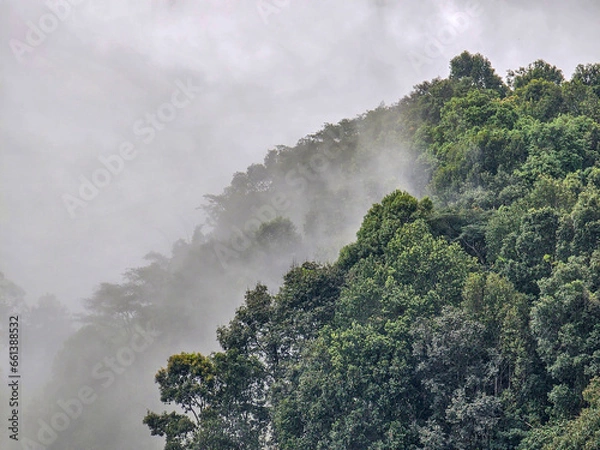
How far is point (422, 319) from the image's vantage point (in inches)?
1107

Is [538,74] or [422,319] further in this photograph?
[538,74]

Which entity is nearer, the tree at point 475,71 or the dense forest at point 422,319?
the dense forest at point 422,319

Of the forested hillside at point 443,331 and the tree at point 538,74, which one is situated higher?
the tree at point 538,74

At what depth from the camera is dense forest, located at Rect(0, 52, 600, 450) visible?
25.9 metres

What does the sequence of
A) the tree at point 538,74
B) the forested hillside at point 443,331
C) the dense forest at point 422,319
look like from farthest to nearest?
the tree at point 538,74 → the dense forest at point 422,319 → the forested hillside at point 443,331

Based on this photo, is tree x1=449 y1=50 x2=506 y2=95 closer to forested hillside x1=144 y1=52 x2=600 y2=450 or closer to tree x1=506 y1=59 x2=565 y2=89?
tree x1=506 y1=59 x2=565 y2=89

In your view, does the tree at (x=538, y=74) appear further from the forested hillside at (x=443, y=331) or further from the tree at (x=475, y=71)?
the forested hillside at (x=443, y=331)

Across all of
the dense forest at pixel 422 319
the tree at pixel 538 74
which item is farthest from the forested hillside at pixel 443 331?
the tree at pixel 538 74

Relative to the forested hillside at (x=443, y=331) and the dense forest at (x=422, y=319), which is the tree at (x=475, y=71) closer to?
the dense forest at (x=422, y=319)

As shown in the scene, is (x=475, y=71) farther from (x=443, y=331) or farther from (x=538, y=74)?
(x=443, y=331)

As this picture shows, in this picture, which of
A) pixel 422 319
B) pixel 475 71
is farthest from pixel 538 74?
pixel 422 319

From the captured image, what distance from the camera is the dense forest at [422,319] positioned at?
2586 centimetres

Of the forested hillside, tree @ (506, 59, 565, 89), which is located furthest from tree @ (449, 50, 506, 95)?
the forested hillside

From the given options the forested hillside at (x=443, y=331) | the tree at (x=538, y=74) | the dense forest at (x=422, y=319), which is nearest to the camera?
the forested hillside at (x=443, y=331)
